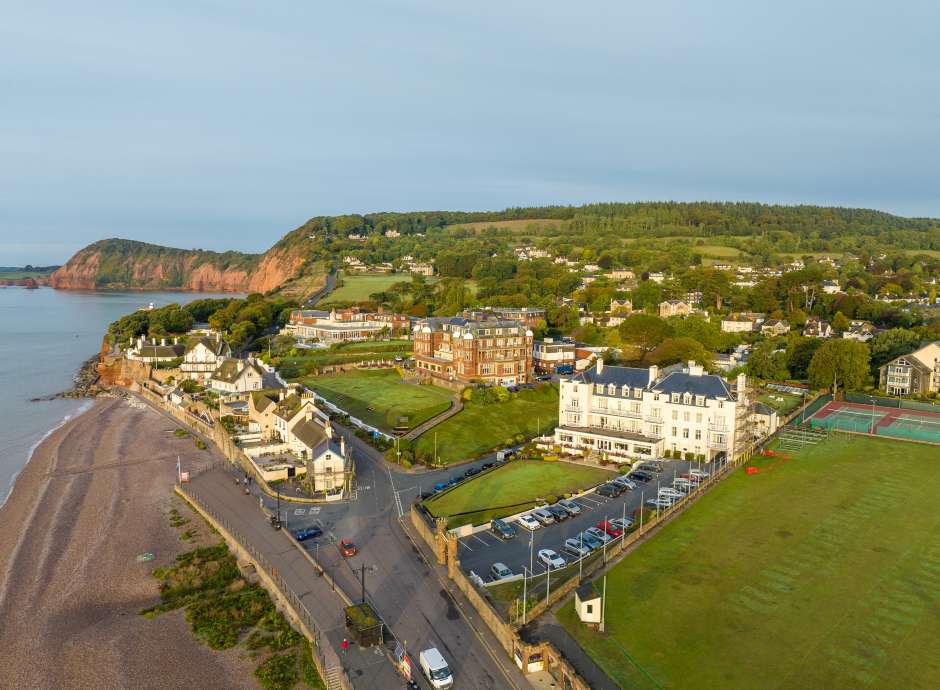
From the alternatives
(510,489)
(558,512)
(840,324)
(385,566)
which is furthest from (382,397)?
(840,324)

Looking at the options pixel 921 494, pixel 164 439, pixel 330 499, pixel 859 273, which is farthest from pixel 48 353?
pixel 859 273

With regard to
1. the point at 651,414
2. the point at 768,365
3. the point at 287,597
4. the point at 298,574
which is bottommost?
the point at 287,597

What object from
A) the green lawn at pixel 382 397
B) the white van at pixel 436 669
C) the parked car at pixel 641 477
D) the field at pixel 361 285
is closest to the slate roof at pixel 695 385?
the parked car at pixel 641 477

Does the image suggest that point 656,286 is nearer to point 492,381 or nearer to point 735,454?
point 492,381

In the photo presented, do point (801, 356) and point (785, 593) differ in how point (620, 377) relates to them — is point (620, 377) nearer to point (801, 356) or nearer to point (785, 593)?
point (785, 593)

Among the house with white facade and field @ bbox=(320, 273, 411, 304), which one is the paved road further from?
field @ bbox=(320, 273, 411, 304)

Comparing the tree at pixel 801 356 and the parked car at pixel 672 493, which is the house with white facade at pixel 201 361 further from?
the tree at pixel 801 356
